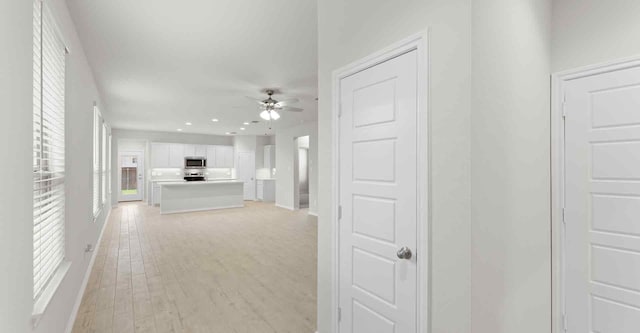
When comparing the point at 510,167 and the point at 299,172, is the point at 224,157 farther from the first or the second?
the point at 510,167

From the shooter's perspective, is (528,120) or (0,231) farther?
(528,120)

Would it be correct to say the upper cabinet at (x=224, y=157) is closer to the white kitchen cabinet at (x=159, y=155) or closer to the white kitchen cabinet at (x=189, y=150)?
the white kitchen cabinet at (x=189, y=150)

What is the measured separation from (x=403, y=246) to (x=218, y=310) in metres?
2.09

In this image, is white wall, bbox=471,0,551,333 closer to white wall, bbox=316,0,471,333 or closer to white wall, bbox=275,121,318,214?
white wall, bbox=316,0,471,333

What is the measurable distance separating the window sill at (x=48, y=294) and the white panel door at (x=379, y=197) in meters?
1.72

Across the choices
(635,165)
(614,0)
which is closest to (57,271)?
(635,165)

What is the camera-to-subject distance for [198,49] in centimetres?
Result: 341

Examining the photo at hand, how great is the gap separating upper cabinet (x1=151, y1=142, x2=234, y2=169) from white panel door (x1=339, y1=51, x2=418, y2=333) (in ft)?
34.4

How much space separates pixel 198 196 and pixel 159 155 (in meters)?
3.23

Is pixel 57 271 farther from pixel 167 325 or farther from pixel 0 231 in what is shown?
pixel 0 231

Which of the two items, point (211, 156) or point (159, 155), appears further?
point (211, 156)

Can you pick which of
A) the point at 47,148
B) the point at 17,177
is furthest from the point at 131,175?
the point at 17,177

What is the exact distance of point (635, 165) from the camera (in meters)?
1.71

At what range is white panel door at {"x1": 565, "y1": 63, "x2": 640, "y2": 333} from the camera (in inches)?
68.1
